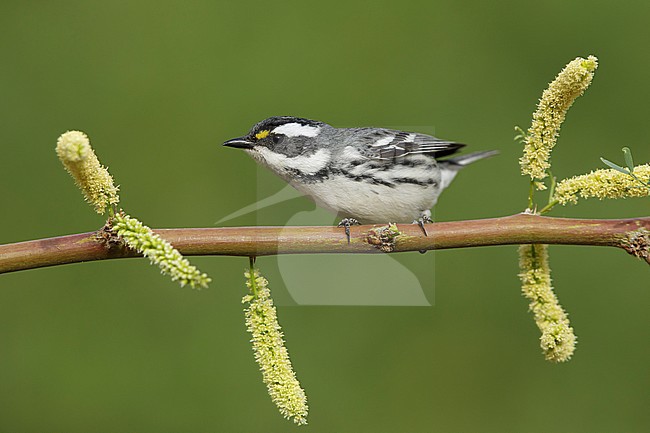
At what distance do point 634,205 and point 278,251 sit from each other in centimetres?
192

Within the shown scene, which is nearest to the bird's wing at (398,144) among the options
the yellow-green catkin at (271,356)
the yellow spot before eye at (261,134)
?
the yellow spot before eye at (261,134)

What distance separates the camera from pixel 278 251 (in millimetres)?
1032

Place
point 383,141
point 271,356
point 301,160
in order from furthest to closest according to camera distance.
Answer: point 383,141
point 301,160
point 271,356

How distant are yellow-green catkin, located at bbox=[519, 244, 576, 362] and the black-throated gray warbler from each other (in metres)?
0.29

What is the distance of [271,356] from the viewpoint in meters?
1.00

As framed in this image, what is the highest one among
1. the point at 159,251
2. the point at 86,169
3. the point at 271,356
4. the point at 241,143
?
the point at 241,143

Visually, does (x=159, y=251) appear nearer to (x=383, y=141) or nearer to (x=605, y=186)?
(x=605, y=186)

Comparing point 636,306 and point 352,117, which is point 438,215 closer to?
point 352,117

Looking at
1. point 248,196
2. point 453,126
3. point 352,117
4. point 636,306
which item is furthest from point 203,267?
point 636,306

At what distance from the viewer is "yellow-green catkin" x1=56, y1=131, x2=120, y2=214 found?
83 centimetres

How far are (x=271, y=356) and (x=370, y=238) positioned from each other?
21cm

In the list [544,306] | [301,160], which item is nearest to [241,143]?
[301,160]

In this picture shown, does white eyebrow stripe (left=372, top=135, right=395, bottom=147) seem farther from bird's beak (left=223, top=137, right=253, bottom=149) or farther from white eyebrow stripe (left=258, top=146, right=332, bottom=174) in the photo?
bird's beak (left=223, top=137, right=253, bottom=149)

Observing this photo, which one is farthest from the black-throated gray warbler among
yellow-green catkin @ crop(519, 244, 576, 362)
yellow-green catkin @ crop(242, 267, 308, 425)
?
yellow-green catkin @ crop(242, 267, 308, 425)
